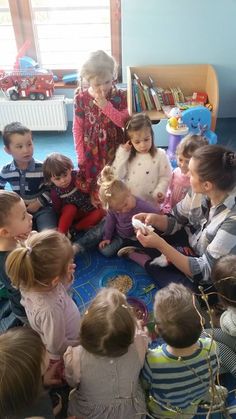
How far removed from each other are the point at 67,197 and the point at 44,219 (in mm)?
215

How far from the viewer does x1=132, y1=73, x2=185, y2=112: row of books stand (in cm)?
328

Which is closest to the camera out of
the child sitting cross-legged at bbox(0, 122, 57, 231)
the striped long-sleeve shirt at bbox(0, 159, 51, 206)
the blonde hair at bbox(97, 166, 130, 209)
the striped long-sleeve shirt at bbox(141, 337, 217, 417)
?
the striped long-sleeve shirt at bbox(141, 337, 217, 417)

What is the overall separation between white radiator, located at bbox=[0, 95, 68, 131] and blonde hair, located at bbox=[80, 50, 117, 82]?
5.13ft

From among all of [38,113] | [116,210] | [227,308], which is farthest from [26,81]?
[227,308]

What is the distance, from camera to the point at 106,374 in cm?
110

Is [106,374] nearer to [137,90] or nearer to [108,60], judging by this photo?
[108,60]

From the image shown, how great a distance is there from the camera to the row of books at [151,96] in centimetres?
328

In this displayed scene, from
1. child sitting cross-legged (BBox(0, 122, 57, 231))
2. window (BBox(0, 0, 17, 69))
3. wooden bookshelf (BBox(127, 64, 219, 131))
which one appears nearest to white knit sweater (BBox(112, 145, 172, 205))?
child sitting cross-legged (BBox(0, 122, 57, 231))

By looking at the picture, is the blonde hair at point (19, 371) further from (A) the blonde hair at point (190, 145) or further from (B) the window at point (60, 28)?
(B) the window at point (60, 28)

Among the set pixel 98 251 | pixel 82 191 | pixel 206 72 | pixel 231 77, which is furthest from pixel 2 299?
pixel 231 77

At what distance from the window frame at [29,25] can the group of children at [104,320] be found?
5.44 feet

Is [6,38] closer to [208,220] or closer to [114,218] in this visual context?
[114,218]

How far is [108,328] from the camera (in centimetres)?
104

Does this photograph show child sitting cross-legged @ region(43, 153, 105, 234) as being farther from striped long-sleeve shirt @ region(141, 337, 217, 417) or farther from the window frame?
the window frame
